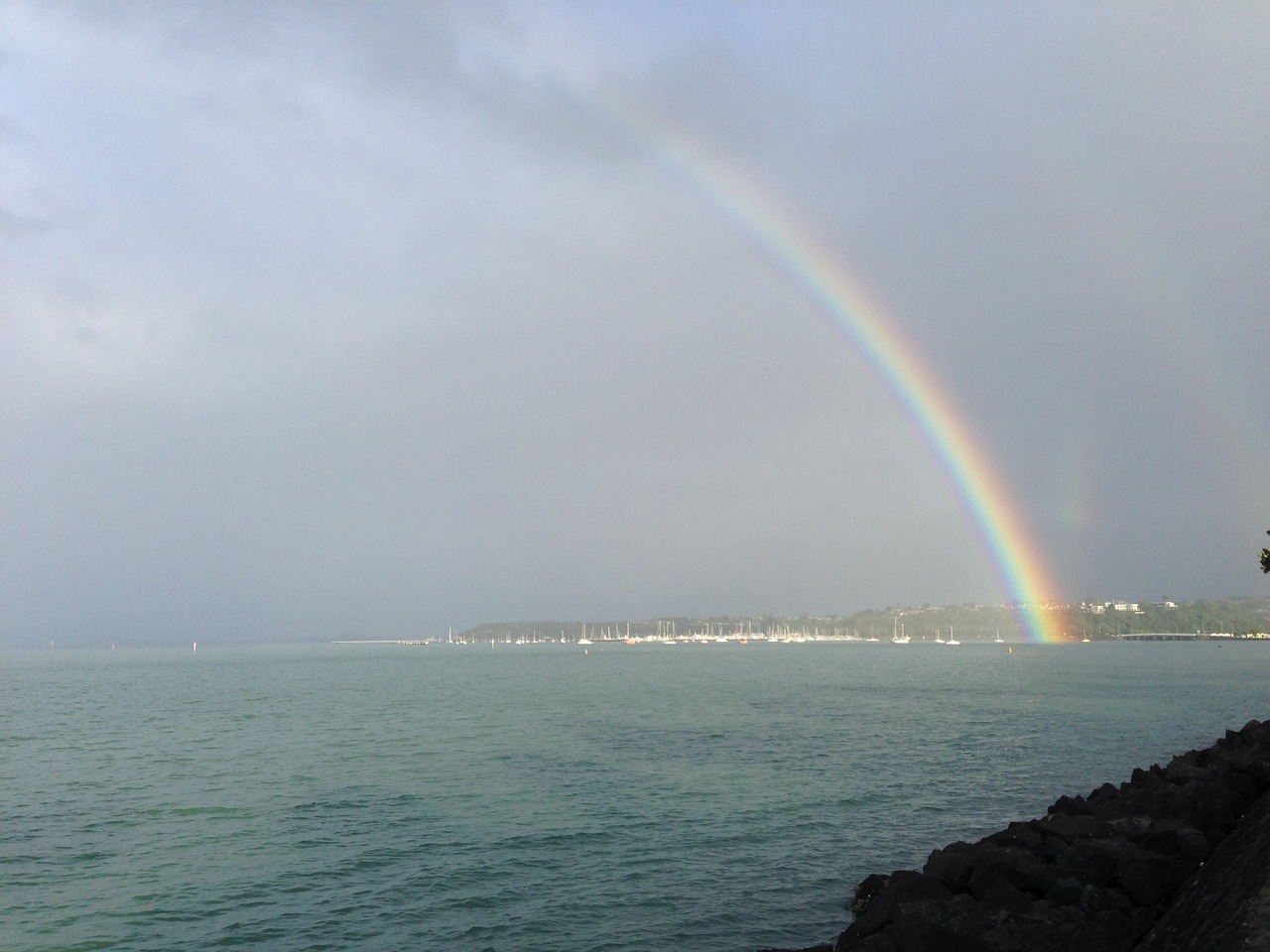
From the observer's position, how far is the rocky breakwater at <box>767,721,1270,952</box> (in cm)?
1021

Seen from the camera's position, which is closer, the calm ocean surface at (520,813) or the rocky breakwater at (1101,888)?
the rocky breakwater at (1101,888)

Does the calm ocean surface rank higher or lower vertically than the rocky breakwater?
lower

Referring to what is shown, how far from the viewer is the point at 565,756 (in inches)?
1511

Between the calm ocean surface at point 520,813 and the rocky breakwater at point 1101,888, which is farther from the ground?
the rocky breakwater at point 1101,888

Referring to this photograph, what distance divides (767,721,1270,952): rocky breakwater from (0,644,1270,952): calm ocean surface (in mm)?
2818

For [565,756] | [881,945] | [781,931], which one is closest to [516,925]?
[781,931]

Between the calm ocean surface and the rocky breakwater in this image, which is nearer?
the rocky breakwater

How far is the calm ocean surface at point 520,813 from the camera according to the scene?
57.1 ft

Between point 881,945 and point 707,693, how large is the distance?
217ft

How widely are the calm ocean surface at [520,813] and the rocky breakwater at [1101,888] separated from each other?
9.24 feet

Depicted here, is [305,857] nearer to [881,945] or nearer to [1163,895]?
[881,945]

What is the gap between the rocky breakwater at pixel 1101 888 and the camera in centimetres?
1021

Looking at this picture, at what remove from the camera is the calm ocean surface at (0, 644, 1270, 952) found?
17.4m

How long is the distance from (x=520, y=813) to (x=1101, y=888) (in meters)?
17.3
